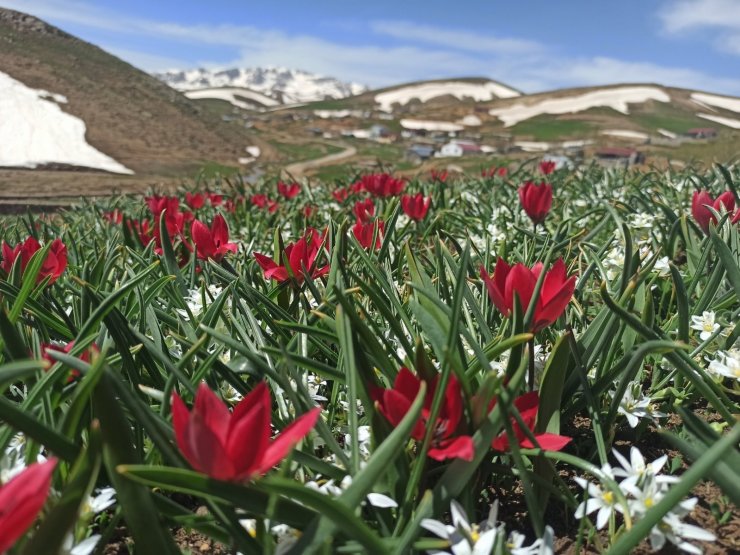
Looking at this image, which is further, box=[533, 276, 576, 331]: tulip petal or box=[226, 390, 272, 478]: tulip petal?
box=[533, 276, 576, 331]: tulip petal

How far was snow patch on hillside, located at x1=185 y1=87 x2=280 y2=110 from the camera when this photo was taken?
92312mm

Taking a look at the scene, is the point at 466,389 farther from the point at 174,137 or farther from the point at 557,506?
the point at 174,137

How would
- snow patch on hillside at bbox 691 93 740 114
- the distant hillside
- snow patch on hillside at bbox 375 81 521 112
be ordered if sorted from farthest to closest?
1. snow patch on hillside at bbox 375 81 521 112
2. snow patch on hillside at bbox 691 93 740 114
3. the distant hillside

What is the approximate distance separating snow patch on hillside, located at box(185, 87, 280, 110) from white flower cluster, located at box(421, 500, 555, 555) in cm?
9390

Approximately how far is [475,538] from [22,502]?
46 cm

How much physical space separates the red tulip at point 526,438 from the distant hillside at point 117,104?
2005cm

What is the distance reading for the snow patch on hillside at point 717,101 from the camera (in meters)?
63.2

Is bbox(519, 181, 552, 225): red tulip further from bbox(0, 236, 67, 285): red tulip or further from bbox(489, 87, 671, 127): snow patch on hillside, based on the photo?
bbox(489, 87, 671, 127): snow patch on hillside

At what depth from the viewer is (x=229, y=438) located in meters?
0.57

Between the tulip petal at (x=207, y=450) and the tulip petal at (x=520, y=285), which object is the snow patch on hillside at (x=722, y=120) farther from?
the tulip petal at (x=207, y=450)

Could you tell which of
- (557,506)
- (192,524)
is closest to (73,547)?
(192,524)

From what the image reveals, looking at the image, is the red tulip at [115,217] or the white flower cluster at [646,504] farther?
the red tulip at [115,217]

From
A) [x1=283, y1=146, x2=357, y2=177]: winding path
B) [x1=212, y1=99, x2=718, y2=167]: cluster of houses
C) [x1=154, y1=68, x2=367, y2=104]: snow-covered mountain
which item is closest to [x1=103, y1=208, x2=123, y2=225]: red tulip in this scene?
[x1=283, y1=146, x2=357, y2=177]: winding path

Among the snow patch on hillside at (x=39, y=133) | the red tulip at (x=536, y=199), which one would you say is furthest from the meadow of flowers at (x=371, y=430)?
the snow patch on hillside at (x=39, y=133)
